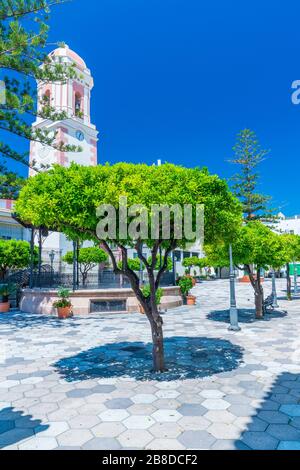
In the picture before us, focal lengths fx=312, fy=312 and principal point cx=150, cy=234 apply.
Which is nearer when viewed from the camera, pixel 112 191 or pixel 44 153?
pixel 112 191

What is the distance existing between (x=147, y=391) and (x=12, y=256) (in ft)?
56.8

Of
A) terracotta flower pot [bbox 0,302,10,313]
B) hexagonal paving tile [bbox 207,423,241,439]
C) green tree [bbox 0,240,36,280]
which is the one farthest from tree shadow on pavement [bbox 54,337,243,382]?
green tree [bbox 0,240,36,280]

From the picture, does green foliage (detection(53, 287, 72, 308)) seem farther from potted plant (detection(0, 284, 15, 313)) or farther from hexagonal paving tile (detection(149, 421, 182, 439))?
hexagonal paving tile (detection(149, 421, 182, 439))

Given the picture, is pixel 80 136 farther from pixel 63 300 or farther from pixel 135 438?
pixel 135 438

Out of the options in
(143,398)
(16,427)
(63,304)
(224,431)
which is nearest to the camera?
(224,431)

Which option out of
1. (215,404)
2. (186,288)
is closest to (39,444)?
(215,404)

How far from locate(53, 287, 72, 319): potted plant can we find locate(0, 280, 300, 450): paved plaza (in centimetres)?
320

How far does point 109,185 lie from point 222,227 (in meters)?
2.34

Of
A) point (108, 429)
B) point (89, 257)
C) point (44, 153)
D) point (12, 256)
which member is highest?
point (44, 153)

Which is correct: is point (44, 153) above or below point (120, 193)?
above

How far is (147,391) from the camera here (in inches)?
216

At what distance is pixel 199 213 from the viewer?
559 cm

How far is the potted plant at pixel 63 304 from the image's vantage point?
13.9 meters

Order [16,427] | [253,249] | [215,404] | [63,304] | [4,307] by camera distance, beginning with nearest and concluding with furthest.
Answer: [16,427] < [215,404] < [253,249] < [63,304] < [4,307]
